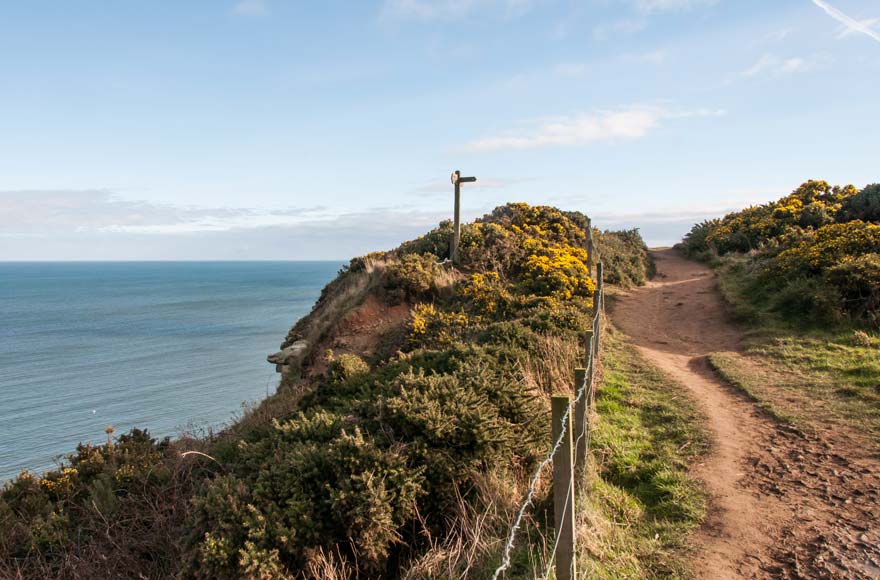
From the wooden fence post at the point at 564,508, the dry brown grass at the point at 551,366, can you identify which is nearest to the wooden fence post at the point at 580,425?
the wooden fence post at the point at 564,508

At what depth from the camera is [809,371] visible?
8.73 m

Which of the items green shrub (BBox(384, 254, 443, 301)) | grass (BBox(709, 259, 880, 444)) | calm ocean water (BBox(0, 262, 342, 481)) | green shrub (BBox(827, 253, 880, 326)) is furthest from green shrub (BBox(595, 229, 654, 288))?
calm ocean water (BBox(0, 262, 342, 481))

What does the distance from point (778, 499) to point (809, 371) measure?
15.5ft

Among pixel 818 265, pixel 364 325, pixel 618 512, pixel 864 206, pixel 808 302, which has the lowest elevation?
pixel 618 512

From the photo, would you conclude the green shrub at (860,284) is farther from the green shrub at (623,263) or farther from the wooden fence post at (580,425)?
the wooden fence post at (580,425)

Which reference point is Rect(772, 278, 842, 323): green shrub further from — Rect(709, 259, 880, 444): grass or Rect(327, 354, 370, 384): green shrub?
Rect(327, 354, 370, 384): green shrub

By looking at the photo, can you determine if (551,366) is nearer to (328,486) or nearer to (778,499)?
(778,499)

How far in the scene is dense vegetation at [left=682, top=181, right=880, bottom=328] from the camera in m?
11.2

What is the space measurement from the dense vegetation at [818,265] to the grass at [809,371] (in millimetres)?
512

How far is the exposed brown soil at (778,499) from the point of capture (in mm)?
4098

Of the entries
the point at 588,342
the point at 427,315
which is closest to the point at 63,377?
the point at 427,315

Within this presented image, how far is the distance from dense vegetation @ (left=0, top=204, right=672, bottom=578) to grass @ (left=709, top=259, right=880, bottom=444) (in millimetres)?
2921

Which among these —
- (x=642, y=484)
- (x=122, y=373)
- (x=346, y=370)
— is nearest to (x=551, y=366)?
(x=642, y=484)

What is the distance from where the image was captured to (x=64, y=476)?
722cm
